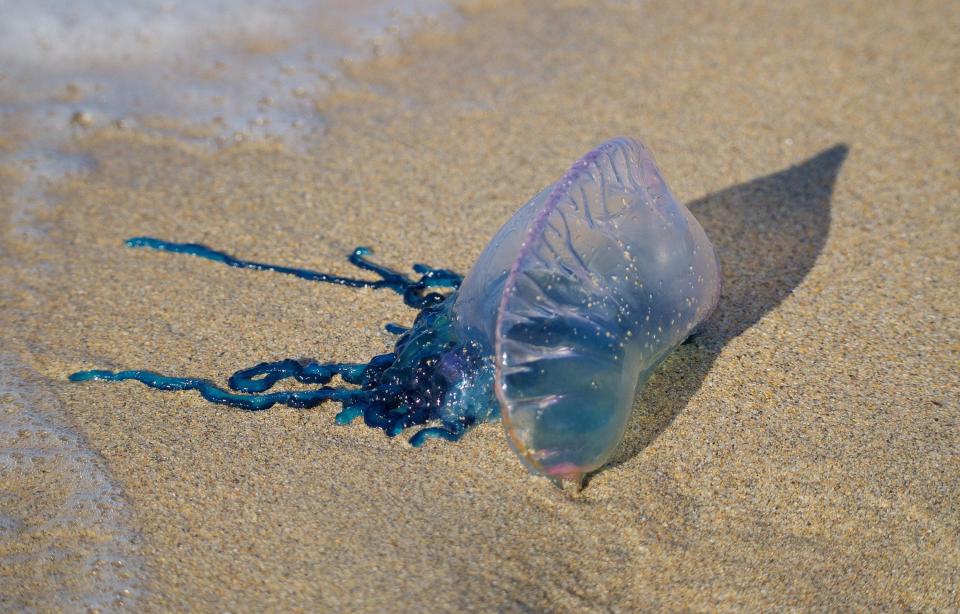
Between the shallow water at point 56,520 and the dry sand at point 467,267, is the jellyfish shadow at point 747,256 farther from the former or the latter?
the shallow water at point 56,520

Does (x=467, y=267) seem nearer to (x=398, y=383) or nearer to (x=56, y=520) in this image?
(x=398, y=383)

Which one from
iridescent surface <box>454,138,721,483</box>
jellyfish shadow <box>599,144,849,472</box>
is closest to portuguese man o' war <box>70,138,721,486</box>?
iridescent surface <box>454,138,721,483</box>

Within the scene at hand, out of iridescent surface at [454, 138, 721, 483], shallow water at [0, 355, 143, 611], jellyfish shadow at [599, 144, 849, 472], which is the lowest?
shallow water at [0, 355, 143, 611]

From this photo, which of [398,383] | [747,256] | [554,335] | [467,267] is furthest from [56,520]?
[747,256]

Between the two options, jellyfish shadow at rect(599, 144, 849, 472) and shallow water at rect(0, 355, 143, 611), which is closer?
shallow water at rect(0, 355, 143, 611)

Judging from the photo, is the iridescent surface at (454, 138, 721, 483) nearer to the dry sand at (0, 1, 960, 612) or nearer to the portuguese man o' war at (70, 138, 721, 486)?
the portuguese man o' war at (70, 138, 721, 486)

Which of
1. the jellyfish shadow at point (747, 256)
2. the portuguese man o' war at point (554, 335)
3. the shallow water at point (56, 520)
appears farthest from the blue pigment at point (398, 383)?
the jellyfish shadow at point (747, 256)

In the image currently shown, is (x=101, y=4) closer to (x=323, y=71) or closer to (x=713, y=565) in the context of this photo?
(x=323, y=71)
